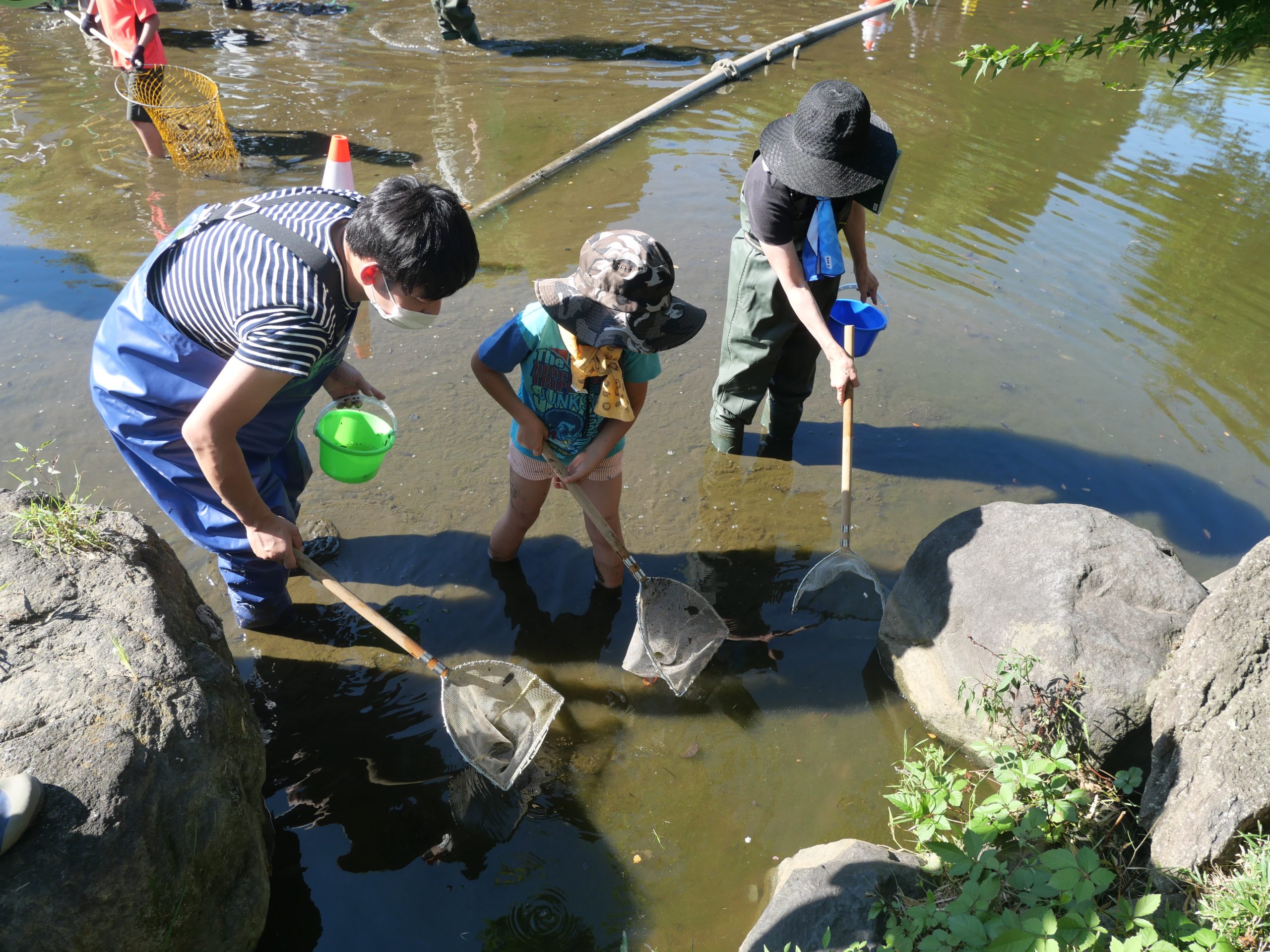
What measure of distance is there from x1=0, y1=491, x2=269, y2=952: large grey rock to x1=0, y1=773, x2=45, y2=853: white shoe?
44 millimetres

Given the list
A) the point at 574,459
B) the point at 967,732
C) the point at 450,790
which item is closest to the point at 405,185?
the point at 574,459

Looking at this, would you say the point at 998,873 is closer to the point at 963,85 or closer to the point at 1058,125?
the point at 1058,125

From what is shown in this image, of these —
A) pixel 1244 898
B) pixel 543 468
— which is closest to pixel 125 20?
pixel 543 468

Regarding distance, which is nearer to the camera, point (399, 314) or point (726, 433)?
point (399, 314)

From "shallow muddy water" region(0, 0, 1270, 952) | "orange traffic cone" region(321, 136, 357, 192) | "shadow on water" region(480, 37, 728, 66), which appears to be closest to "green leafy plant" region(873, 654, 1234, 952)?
"shallow muddy water" region(0, 0, 1270, 952)

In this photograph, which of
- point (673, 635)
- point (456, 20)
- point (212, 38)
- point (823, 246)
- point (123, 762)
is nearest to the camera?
point (123, 762)

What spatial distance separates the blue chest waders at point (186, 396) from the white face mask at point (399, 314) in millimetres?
109

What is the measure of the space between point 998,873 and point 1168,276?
5.69 meters

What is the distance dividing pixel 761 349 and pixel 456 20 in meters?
8.07

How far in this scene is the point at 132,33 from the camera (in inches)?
257

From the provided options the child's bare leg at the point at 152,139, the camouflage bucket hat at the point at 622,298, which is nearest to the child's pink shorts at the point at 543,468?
the camouflage bucket hat at the point at 622,298

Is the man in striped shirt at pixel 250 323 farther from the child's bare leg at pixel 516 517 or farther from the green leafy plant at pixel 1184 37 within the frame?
the green leafy plant at pixel 1184 37

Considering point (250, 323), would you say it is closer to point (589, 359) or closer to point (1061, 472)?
point (589, 359)

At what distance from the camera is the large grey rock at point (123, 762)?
5.96 ft
